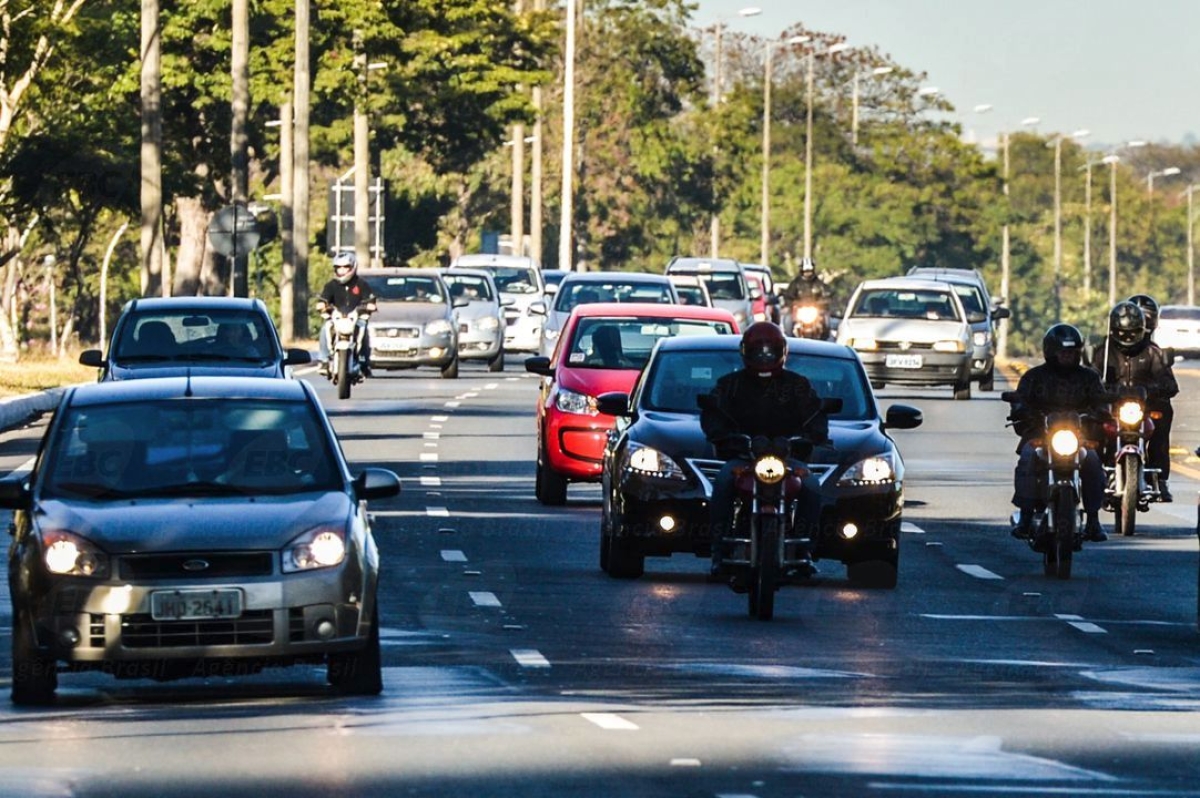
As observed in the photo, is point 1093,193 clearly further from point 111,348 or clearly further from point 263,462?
point 263,462

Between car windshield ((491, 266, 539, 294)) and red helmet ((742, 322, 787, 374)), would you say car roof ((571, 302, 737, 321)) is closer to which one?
red helmet ((742, 322, 787, 374))

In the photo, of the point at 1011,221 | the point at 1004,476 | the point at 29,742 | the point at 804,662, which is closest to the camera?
the point at 29,742

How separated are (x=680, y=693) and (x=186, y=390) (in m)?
2.50

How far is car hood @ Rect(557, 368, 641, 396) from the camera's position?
24562 mm

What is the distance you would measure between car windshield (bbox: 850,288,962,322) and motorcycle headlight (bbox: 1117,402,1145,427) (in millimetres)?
21875

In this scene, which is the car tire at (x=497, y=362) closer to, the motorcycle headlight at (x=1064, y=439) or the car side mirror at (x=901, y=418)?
the motorcycle headlight at (x=1064, y=439)

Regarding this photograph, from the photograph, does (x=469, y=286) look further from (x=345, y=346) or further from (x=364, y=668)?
(x=364, y=668)

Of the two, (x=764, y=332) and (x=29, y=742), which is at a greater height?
(x=764, y=332)

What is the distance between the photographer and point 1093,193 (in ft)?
598

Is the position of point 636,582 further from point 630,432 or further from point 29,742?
point 29,742

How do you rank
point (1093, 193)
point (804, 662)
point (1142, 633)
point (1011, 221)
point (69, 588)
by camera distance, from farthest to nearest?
point (1093, 193) < point (1011, 221) < point (1142, 633) < point (804, 662) < point (69, 588)

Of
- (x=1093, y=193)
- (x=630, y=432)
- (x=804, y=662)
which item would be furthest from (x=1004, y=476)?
(x=1093, y=193)

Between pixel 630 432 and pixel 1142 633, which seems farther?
pixel 630 432

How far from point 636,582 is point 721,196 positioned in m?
110
